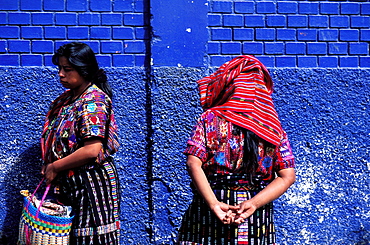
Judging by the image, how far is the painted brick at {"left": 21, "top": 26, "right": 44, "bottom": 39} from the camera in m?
4.03

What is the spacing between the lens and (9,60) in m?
4.02

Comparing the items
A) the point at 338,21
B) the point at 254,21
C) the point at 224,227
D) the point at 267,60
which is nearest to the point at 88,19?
the point at 254,21

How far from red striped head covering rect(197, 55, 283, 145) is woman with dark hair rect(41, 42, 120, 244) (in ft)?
2.60

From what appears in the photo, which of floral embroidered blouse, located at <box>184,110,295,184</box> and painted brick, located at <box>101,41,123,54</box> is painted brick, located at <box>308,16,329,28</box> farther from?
floral embroidered blouse, located at <box>184,110,295,184</box>

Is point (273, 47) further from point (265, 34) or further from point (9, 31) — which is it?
point (9, 31)

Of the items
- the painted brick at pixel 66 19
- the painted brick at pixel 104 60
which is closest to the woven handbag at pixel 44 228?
the painted brick at pixel 104 60

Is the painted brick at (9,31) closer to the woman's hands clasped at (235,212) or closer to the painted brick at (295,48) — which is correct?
the painted brick at (295,48)

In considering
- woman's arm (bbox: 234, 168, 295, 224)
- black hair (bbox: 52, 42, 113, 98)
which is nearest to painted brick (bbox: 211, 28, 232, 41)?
black hair (bbox: 52, 42, 113, 98)

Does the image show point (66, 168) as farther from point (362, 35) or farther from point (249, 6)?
point (362, 35)

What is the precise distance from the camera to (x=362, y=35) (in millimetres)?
4242

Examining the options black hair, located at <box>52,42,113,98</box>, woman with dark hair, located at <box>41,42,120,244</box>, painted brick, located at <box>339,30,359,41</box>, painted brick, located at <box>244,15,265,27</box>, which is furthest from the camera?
painted brick, located at <box>339,30,359,41</box>

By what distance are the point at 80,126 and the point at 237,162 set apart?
103 cm

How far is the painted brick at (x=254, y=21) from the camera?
4.12 m

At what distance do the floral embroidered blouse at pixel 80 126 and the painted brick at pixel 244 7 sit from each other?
1.54 m
